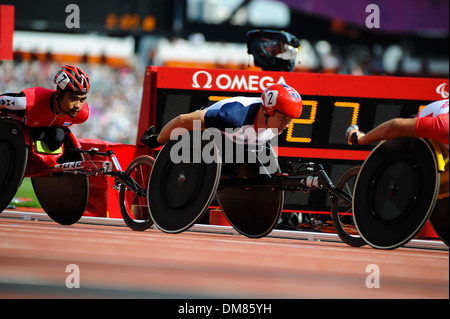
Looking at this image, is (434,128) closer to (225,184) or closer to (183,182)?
(183,182)

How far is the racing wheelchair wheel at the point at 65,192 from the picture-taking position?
7.09 meters

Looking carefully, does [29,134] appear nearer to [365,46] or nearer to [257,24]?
[257,24]

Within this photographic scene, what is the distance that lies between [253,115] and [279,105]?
0.30 meters

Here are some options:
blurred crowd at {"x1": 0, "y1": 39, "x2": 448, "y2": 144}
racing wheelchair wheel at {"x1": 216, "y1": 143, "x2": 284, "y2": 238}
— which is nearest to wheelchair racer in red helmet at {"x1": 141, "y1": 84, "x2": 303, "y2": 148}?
racing wheelchair wheel at {"x1": 216, "y1": 143, "x2": 284, "y2": 238}

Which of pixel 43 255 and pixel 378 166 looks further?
pixel 43 255

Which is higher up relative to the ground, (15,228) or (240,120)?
(240,120)

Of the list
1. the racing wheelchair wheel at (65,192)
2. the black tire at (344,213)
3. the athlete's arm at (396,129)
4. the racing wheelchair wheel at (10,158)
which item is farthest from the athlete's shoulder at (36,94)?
the athlete's arm at (396,129)

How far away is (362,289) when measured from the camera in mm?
3750

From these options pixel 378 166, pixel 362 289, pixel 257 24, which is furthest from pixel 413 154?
pixel 257 24

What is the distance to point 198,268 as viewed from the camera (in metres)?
4.39

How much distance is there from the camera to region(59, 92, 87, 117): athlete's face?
6.59m

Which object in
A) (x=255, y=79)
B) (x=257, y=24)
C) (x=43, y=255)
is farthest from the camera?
(x=257, y=24)

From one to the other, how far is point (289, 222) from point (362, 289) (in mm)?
4625

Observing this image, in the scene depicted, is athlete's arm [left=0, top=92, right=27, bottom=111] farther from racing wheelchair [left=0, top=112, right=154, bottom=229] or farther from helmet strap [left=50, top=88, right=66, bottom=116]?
helmet strap [left=50, top=88, right=66, bottom=116]
